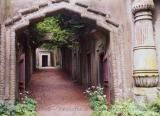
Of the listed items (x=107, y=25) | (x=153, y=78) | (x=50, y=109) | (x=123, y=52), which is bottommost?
(x=50, y=109)

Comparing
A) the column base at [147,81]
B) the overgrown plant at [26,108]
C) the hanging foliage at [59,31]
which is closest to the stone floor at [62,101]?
the overgrown plant at [26,108]

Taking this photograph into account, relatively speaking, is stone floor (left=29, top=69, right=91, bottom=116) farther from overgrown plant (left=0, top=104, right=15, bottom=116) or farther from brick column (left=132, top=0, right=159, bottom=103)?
brick column (left=132, top=0, right=159, bottom=103)

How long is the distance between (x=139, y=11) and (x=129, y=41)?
3.41 ft

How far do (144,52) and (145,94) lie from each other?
1.20 m

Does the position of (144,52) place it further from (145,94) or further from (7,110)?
(7,110)

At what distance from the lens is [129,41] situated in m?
11.2

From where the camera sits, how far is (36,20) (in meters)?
11.4

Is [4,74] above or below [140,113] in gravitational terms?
above

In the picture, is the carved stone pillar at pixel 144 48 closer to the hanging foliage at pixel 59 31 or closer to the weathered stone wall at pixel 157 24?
the weathered stone wall at pixel 157 24

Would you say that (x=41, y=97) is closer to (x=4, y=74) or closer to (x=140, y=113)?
(x=4, y=74)

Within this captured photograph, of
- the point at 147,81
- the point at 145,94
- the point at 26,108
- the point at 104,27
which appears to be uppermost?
the point at 104,27

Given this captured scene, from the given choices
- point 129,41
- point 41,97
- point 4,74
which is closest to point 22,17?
point 4,74

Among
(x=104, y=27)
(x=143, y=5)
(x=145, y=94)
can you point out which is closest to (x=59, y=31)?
(x=104, y=27)

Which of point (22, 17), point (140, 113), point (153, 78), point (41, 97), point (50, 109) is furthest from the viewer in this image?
point (41, 97)
